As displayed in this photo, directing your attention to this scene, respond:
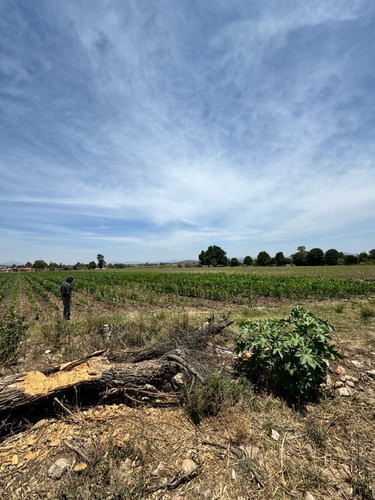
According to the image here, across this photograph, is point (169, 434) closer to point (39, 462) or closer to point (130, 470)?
point (130, 470)

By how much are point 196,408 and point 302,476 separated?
1283 millimetres

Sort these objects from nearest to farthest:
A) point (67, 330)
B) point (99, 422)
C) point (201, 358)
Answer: point (99, 422)
point (201, 358)
point (67, 330)

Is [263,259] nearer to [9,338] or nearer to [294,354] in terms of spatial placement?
[294,354]

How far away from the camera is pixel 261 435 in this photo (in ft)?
8.98

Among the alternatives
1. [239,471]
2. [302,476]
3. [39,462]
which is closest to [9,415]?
[39,462]

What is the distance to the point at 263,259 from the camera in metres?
91.2

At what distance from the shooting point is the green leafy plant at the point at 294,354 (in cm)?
314

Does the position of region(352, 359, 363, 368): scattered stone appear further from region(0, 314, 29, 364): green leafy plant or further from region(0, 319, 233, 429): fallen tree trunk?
region(0, 314, 29, 364): green leafy plant

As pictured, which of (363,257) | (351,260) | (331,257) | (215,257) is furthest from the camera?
(215,257)

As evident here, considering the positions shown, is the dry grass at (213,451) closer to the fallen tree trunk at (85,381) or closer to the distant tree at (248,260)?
the fallen tree trunk at (85,381)

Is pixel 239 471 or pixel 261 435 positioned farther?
pixel 261 435

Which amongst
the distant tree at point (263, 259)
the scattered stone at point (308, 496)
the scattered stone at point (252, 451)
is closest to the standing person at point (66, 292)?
the scattered stone at point (252, 451)

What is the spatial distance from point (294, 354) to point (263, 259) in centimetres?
9292

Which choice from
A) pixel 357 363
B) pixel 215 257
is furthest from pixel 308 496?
pixel 215 257
